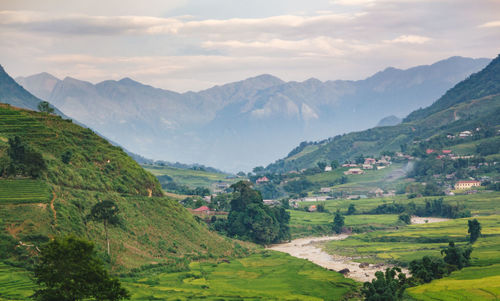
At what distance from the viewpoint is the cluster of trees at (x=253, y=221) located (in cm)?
9950

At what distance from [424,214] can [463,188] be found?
2254cm

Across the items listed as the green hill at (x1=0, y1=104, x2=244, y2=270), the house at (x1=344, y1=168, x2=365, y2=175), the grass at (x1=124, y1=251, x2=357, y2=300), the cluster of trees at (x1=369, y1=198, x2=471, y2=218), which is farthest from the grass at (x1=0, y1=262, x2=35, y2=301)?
the house at (x1=344, y1=168, x2=365, y2=175)

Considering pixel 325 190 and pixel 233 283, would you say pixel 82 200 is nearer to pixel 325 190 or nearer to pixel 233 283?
pixel 233 283

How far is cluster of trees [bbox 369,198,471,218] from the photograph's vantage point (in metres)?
120

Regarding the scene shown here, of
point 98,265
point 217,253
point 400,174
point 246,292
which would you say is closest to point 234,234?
point 217,253

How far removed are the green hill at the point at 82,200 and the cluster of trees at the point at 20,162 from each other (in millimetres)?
139

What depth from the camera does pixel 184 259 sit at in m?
71.5

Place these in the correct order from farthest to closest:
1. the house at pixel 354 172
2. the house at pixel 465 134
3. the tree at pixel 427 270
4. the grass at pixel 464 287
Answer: the house at pixel 465 134 → the house at pixel 354 172 → the tree at pixel 427 270 → the grass at pixel 464 287

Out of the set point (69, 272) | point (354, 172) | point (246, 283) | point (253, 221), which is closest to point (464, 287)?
point (246, 283)

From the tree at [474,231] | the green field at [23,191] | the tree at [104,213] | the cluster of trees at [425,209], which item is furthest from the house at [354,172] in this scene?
the green field at [23,191]

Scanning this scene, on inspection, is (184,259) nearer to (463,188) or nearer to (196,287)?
(196,287)

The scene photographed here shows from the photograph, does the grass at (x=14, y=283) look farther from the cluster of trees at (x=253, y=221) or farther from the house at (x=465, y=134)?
the house at (x=465, y=134)

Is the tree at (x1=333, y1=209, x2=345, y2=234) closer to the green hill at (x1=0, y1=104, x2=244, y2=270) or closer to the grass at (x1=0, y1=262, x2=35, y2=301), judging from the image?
the green hill at (x1=0, y1=104, x2=244, y2=270)

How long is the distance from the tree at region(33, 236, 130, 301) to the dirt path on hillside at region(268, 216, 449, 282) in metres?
38.8
